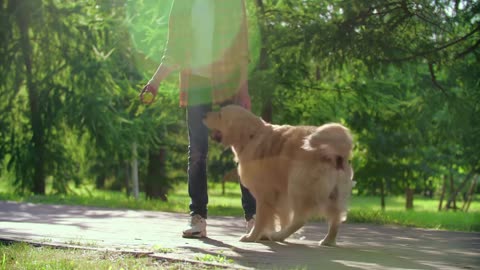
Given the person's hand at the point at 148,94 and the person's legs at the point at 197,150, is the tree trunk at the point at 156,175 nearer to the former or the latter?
the person's legs at the point at 197,150

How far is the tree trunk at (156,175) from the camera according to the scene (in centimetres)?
2433

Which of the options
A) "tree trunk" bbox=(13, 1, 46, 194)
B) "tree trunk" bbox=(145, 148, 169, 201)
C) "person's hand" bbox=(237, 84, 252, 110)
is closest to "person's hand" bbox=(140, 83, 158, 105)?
"person's hand" bbox=(237, 84, 252, 110)

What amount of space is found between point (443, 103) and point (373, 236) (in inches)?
215

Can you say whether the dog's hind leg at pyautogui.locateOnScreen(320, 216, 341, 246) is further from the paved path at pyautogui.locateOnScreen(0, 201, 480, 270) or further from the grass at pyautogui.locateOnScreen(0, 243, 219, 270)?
the grass at pyautogui.locateOnScreen(0, 243, 219, 270)

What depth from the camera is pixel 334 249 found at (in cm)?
484

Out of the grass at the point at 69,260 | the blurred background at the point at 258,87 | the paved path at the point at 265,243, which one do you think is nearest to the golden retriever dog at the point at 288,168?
the paved path at the point at 265,243

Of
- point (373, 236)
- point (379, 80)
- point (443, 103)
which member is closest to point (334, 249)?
point (373, 236)

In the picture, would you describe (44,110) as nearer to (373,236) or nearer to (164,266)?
(373,236)

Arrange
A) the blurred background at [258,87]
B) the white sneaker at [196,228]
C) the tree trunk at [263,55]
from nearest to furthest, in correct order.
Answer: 1. the white sneaker at [196,228]
2. the blurred background at [258,87]
3. the tree trunk at [263,55]

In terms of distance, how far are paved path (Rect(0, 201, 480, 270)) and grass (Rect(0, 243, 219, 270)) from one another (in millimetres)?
165

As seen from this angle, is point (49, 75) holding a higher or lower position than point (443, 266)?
higher

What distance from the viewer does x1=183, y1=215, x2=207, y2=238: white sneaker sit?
548 cm

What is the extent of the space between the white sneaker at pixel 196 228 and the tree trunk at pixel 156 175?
1851cm

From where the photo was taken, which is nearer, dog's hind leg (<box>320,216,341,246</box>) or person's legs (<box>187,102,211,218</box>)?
dog's hind leg (<box>320,216,341,246</box>)
